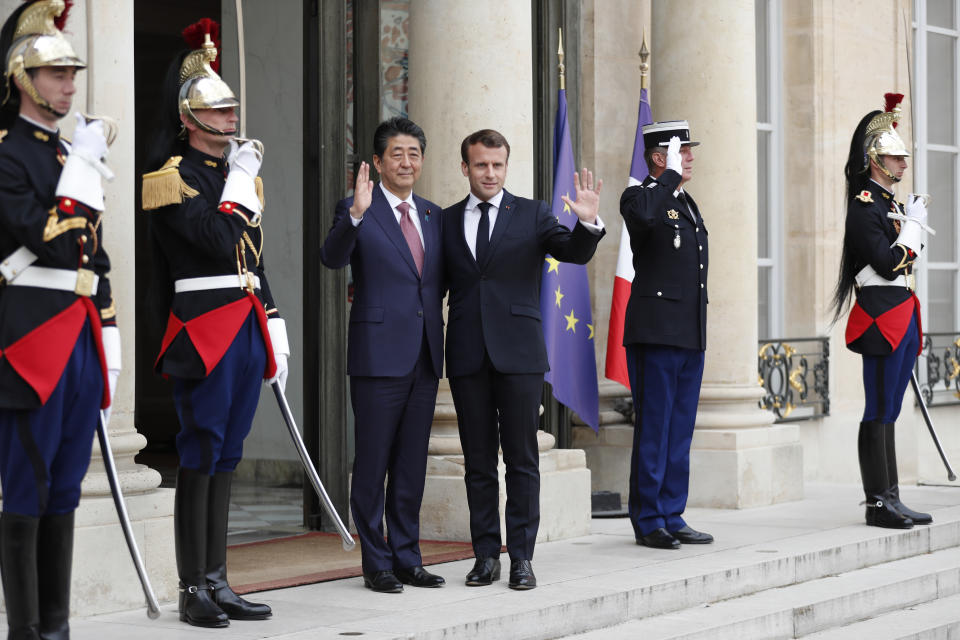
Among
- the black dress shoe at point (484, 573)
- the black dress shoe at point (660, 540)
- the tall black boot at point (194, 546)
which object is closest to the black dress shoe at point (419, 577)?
the black dress shoe at point (484, 573)

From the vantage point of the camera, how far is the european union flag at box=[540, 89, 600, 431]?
7.84 meters

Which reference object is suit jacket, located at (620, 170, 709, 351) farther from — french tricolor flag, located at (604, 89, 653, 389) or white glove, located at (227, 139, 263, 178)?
white glove, located at (227, 139, 263, 178)

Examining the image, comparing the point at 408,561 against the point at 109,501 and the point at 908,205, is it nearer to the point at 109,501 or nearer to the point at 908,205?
the point at 109,501

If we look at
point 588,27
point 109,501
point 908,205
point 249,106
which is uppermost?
point 588,27

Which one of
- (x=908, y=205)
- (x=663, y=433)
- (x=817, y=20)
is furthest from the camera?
(x=817, y=20)

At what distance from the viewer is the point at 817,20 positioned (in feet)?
34.5

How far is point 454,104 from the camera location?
7133 millimetres

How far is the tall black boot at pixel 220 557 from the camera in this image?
5039 mm

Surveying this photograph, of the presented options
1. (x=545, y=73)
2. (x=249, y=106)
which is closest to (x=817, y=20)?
(x=545, y=73)

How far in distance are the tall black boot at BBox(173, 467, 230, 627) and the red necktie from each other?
4.43 ft

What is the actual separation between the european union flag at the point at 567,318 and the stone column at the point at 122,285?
9.20 ft

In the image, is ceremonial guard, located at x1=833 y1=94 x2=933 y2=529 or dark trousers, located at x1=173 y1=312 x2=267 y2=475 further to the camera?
ceremonial guard, located at x1=833 y1=94 x2=933 y2=529

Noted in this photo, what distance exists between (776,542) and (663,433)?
0.78 meters

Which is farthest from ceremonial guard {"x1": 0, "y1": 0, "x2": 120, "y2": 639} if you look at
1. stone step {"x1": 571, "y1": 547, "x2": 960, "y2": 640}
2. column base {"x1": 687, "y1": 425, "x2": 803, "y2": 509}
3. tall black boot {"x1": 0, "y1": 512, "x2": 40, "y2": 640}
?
column base {"x1": 687, "y1": 425, "x2": 803, "y2": 509}
